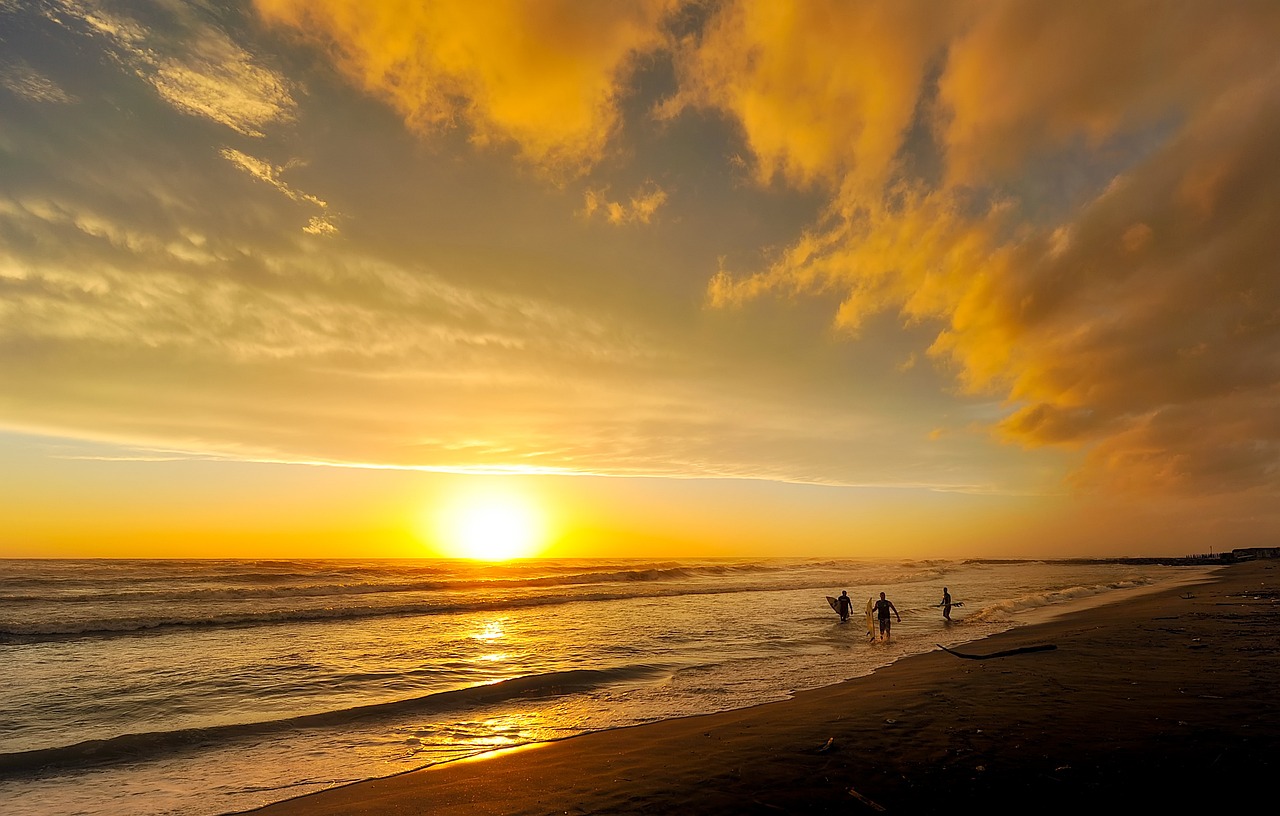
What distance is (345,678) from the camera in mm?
19969

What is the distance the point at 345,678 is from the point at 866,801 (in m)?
18.5

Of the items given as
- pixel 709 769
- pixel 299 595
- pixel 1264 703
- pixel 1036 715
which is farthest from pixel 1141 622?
pixel 299 595

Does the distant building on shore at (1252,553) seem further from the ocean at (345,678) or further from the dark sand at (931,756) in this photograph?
the dark sand at (931,756)

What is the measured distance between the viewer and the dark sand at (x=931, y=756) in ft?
25.5

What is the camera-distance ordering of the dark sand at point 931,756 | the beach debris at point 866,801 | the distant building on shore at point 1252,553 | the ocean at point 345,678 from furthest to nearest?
the distant building on shore at point 1252,553
the ocean at point 345,678
the dark sand at point 931,756
the beach debris at point 866,801

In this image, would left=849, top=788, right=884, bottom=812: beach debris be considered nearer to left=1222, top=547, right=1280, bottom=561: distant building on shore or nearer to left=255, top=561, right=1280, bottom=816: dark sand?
left=255, top=561, right=1280, bottom=816: dark sand

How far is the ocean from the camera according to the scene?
38.6ft

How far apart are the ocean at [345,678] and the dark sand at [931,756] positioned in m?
1.96

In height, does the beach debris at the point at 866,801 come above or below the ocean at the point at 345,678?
above

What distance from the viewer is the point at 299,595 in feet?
179

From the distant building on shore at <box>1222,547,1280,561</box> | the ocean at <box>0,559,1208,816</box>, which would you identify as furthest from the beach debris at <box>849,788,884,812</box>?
the distant building on shore at <box>1222,547,1280,561</box>

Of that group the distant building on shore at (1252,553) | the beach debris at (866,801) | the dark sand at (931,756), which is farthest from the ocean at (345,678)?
the distant building on shore at (1252,553)

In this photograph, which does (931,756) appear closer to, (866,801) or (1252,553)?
(866,801)

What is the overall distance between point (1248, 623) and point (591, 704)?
1021 inches
